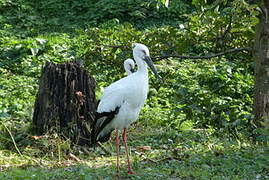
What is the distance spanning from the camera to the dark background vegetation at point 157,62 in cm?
779

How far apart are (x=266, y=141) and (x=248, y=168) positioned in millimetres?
1225

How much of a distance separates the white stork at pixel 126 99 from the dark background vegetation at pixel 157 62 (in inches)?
29.5

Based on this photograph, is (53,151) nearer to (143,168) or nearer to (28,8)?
(143,168)

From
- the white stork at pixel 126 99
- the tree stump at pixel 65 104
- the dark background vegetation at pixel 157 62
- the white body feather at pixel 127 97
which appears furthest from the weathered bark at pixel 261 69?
the tree stump at pixel 65 104

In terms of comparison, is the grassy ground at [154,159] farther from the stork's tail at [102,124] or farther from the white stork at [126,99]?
the white stork at [126,99]

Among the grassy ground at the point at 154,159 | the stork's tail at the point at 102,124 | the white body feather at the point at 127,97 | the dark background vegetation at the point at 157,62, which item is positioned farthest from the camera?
the dark background vegetation at the point at 157,62

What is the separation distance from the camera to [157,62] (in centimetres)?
886

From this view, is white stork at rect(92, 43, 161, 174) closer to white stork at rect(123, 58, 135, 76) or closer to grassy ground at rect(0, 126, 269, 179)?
grassy ground at rect(0, 126, 269, 179)

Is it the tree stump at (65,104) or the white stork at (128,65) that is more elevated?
the white stork at (128,65)

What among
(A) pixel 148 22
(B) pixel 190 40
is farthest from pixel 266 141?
(A) pixel 148 22

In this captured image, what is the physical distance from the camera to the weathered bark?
7828mm

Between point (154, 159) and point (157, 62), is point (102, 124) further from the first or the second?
point (157, 62)

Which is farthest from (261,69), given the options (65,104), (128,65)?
(65,104)

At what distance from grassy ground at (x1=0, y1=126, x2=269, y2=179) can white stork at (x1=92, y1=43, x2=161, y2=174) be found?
Result: 1.78 feet
